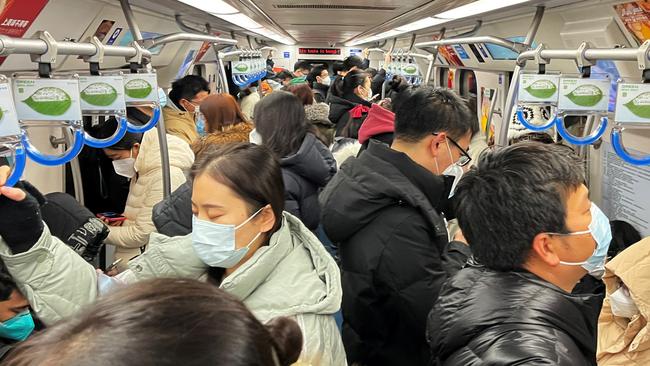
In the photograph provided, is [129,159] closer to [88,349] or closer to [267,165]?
[267,165]

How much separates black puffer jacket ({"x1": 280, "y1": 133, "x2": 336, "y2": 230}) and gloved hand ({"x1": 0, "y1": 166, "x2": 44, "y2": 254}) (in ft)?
4.26

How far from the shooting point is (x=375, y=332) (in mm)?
2262

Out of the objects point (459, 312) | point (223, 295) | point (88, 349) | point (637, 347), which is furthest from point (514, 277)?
point (88, 349)

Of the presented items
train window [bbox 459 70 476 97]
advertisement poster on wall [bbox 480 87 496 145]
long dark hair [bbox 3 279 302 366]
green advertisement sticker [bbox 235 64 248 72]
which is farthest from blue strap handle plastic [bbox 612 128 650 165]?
green advertisement sticker [bbox 235 64 248 72]

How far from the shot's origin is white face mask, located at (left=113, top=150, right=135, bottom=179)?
351 cm

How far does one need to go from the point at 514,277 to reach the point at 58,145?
353cm

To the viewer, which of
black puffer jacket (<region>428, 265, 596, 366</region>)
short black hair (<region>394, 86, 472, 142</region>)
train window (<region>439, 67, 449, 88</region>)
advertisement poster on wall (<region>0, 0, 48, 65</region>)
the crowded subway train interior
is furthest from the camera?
train window (<region>439, 67, 449, 88</region>)

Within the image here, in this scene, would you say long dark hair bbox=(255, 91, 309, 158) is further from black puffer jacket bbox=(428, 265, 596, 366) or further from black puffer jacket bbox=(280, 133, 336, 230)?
black puffer jacket bbox=(428, 265, 596, 366)

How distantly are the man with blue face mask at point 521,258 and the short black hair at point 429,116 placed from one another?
0.64 metres

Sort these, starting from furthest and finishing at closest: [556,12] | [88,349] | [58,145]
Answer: [58,145]
[556,12]
[88,349]

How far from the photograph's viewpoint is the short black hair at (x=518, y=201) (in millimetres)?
1572

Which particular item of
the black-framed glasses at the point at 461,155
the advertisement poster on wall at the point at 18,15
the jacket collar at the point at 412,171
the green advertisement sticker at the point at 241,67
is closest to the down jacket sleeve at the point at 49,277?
the jacket collar at the point at 412,171

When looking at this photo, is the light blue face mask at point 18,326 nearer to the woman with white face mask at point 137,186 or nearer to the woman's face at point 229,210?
the woman's face at point 229,210

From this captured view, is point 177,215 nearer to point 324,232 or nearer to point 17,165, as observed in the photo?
point 324,232
